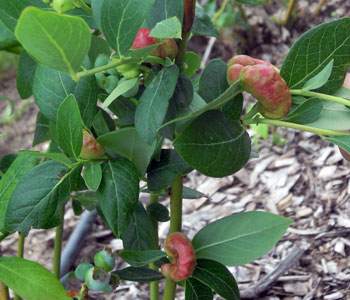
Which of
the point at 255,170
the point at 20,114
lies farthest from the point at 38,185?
the point at 20,114

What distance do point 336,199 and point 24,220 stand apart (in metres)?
1.09

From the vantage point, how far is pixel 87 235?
1708 millimetres

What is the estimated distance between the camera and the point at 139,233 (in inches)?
31.1

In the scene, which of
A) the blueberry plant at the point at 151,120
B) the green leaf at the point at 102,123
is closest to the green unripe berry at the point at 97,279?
the blueberry plant at the point at 151,120

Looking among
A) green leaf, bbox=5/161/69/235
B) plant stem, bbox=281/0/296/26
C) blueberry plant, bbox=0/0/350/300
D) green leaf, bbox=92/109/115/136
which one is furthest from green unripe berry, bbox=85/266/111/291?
plant stem, bbox=281/0/296/26

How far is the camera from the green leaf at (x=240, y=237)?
71 cm

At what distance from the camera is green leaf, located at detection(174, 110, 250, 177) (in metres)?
0.59

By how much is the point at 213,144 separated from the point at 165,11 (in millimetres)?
180

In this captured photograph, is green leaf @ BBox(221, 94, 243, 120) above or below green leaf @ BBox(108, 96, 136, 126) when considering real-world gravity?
above

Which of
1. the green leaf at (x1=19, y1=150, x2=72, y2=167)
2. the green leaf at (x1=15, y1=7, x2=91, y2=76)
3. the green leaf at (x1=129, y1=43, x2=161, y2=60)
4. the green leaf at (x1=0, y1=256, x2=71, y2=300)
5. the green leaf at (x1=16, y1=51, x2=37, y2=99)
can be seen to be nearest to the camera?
the green leaf at (x1=15, y1=7, x2=91, y2=76)

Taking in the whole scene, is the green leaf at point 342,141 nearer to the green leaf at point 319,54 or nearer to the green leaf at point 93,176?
the green leaf at point 319,54

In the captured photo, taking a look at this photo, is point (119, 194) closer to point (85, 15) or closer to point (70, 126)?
point (70, 126)

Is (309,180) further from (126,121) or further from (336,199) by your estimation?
(126,121)

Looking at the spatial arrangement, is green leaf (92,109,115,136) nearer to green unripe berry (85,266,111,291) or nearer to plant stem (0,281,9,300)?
green unripe berry (85,266,111,291)
